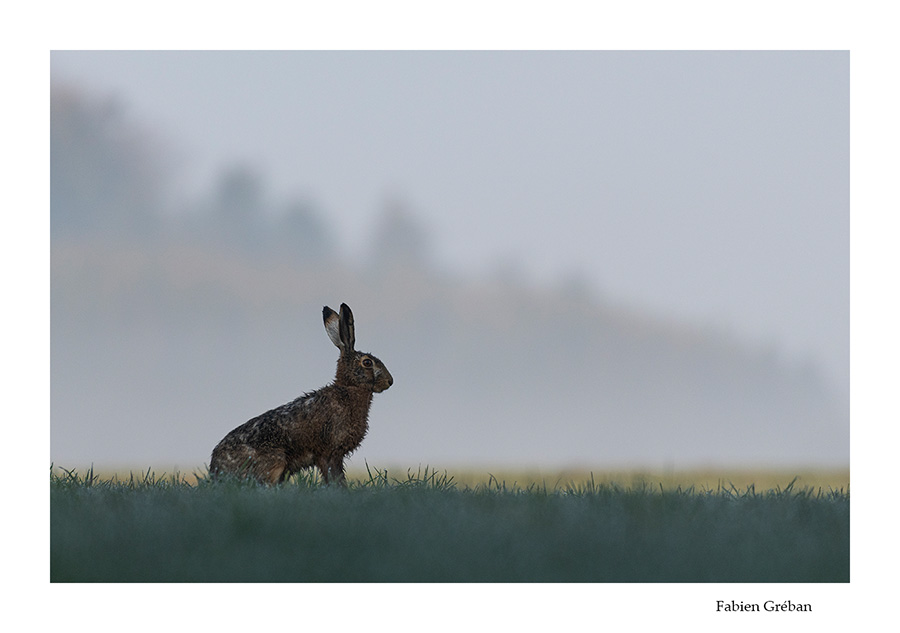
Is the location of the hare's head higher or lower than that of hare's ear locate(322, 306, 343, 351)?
lower

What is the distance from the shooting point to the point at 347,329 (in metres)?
8.98

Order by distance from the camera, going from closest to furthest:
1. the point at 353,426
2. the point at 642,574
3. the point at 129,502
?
1. the point at 642,574
2. the point at 129,502
3. the point at 353,426

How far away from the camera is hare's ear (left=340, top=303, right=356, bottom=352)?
8.84m

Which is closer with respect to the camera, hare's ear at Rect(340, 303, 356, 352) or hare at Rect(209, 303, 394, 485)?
hare at Rect(209, 303, 394, 485)

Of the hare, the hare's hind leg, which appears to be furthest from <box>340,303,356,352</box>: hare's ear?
the hare's hind leg

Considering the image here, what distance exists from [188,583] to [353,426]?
3294 millimetres

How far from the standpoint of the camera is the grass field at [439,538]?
18.5ft

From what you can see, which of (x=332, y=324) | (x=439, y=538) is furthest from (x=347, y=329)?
(x=439, y=538)

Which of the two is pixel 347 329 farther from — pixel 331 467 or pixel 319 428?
pixel 331 467

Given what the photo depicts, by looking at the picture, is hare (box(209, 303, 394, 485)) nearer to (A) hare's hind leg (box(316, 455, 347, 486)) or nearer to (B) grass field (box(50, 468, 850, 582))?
(A) hare's hind leg (box(316, 455, 347, 486))

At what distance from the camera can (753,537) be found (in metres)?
6.10
